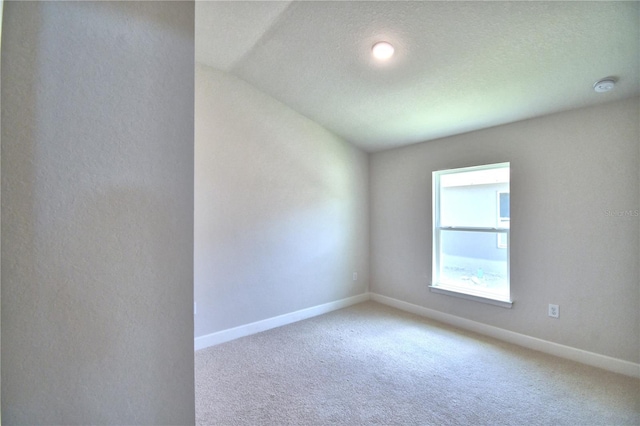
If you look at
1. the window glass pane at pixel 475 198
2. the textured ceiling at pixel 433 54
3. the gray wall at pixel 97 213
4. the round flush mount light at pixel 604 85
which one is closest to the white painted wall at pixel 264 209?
the textured ceiling at pixel 433 54

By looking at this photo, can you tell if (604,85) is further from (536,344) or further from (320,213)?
(320,213)

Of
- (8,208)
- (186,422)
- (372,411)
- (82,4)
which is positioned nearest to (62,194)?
(8,208)

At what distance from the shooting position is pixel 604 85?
210cm

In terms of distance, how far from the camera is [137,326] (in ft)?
2.28

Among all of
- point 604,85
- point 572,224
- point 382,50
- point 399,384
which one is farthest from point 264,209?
point 604,85

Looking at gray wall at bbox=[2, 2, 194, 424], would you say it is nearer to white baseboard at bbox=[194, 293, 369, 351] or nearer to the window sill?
white baseboard at bbox=[194, 293, 369, 351]

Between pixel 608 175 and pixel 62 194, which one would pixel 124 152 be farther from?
pixel 608 175

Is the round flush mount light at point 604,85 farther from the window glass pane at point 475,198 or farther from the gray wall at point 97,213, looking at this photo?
the gray wall at point 97,213

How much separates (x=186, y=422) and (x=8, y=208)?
2.13 ft

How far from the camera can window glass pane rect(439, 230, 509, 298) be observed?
118 inches

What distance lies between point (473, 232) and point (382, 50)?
86.4 inches

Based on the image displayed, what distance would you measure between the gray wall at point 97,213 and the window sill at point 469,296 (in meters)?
3.05

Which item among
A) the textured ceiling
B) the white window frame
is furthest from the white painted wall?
the white window frame

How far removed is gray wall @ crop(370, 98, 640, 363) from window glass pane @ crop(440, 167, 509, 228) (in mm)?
147
